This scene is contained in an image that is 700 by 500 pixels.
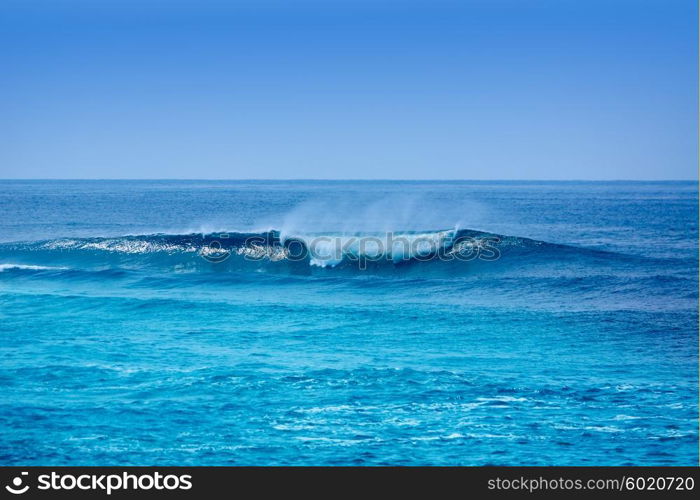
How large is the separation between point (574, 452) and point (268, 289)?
11899 mm

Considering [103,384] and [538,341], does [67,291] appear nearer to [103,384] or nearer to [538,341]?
[103,384]

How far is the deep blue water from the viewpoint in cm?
668

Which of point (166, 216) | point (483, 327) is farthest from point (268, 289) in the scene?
point (166, 216)

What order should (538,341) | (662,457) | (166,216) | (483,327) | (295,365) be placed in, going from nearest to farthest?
(662,457)
(295,365)
(538,341)
(483,327)
(166,216)

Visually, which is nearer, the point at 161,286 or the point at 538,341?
the point at 538,341

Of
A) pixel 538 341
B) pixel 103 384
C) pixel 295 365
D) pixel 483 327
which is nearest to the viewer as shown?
pixel 103 384

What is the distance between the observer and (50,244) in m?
23.2
